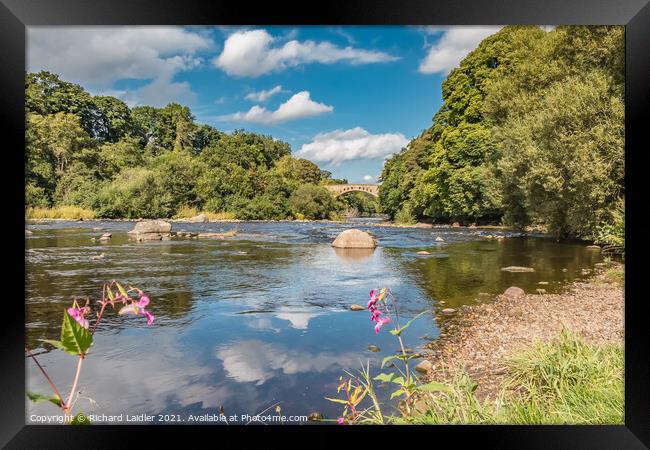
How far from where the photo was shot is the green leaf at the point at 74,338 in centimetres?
122

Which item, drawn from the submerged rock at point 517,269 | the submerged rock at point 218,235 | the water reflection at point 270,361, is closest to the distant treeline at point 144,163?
the submerged rock at point 218,235

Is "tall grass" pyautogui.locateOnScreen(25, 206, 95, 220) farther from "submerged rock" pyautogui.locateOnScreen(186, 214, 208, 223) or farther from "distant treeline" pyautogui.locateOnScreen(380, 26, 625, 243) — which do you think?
"distant treeline" pyautogui.locateOnScreen(380, 26, 625, 243)

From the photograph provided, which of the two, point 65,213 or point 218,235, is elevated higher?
point 65,213

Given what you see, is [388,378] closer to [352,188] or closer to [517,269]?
[517,269]

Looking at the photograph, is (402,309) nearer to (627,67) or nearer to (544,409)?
(544,409)

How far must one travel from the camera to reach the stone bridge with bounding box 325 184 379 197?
1686 centimetres

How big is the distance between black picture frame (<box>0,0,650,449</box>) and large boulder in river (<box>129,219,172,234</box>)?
11552mm

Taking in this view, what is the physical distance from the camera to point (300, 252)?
1041 cm

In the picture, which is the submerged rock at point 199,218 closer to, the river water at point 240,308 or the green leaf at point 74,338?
the river water at point 240,308

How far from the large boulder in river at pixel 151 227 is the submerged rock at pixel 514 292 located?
1132 cm

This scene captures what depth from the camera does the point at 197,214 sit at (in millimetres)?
17484

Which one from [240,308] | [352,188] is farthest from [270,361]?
[352,188]

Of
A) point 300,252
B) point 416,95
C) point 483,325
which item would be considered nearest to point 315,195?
point 300,252

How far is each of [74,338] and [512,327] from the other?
389 cm
